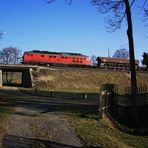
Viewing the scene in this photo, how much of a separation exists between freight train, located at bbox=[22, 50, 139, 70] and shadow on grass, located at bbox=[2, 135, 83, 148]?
221 feet

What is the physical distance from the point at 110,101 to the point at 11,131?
10118mm

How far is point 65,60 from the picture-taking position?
82.3 meters

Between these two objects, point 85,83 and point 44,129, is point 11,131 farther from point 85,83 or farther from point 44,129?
point 85,83

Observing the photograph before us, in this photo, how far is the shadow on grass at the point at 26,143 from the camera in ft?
33.4

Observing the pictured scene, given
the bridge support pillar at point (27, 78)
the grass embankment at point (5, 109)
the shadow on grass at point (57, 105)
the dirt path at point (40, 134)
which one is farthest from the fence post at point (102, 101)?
the bridge support pillar at point (27, 78)

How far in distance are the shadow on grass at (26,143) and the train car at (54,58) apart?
67268mm

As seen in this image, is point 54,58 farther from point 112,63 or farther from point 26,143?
point 26,143

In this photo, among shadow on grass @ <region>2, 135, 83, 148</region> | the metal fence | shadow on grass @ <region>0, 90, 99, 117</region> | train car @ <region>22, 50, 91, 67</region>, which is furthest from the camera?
train car @ <region>22, 50, 91, 67</region>

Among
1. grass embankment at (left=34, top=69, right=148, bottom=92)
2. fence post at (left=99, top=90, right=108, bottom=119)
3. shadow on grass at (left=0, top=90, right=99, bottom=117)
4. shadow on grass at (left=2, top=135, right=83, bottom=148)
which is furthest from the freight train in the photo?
shadow on grass at (left=2, top=135, right=83, bottom=148)

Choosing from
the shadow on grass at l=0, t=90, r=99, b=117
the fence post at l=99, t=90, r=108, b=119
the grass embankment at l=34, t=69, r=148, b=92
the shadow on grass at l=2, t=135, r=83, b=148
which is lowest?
the shadow on grass at l=2, t=135, r=83, b=148

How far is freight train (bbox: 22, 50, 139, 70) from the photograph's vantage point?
78.8m

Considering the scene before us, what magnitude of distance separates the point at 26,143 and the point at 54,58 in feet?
231

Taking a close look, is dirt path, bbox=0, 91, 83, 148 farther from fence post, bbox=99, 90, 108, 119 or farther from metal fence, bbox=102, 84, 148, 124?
metal fence, bbox=102, 84, 148, 124

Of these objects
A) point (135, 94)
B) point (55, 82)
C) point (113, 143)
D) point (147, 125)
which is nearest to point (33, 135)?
point (113, 143)
